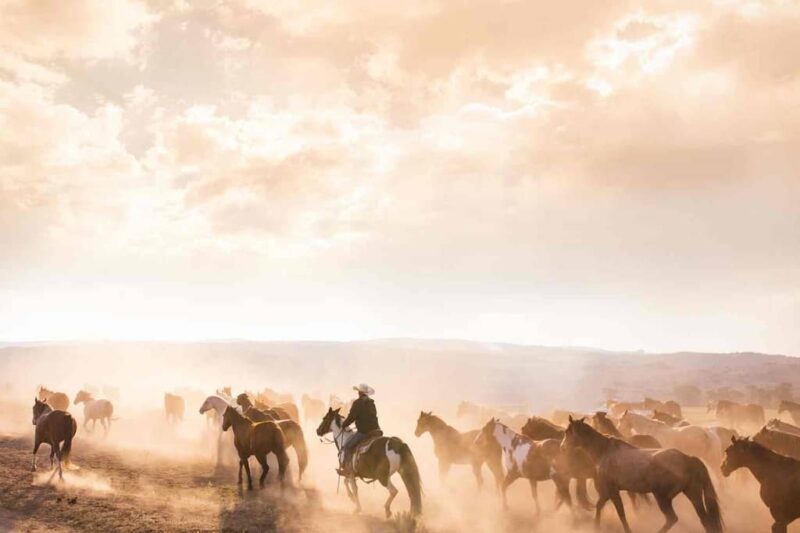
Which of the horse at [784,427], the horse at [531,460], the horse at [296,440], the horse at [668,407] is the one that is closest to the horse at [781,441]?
the horse at [784,427]

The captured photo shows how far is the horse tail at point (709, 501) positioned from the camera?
1085cm

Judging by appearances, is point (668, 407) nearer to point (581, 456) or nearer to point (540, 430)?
point (540, 430)

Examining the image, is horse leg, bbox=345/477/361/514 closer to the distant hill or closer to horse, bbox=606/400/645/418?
horse, bbox=606/400/645/418

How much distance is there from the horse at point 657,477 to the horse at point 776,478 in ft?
2.87

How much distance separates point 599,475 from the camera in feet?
39.4

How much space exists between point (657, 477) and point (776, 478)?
2.15 meters

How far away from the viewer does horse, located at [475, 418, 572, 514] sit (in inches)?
558

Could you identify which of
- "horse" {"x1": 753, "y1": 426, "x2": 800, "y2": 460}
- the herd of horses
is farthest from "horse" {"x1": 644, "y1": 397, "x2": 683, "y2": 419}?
"horse" {"x1": 753, "y1": 426, "x2": 800, "y2": 460}

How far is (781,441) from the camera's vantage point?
48.8ft

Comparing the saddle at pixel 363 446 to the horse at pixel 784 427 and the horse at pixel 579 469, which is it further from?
the horse at pixel 784 427


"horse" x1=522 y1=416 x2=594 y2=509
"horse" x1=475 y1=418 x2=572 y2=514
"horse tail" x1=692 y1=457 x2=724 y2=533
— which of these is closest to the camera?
"horse tail" x1=692 y1=457 x2=724 y2=533

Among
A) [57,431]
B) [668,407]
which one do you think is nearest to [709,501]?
[57,431]

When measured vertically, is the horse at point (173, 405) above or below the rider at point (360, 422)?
below

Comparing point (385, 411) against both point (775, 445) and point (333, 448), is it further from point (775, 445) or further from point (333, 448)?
point (775, 445)
